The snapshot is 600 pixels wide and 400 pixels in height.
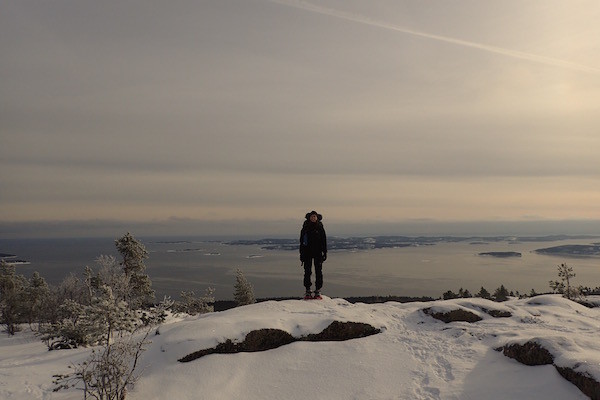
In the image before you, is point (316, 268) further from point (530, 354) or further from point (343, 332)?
point (530, 354)

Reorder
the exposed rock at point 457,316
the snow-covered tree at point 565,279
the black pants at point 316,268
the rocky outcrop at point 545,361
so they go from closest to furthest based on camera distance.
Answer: the rocky outcrop at point 545,361 < the exposed rock at point 457,316 < the black pants at point 316,268 < the snow-covered tree at point 565,279

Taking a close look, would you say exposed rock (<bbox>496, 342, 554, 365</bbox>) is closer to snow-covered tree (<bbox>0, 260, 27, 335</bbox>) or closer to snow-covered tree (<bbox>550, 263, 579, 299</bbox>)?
snow-covered tree (<bbox>550, 263, 579, 299</bbox>)

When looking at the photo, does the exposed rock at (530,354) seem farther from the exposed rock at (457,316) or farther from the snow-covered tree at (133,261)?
the snow-covered tree at (133,261)

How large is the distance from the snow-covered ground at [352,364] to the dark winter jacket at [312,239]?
2469 millimetres

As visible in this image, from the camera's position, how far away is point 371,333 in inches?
392

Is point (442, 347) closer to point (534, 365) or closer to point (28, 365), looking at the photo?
point (534, 365)

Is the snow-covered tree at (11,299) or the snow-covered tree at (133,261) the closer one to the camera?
the snow-covered tree at (133,261)

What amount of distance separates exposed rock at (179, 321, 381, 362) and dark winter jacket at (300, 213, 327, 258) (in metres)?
3.82

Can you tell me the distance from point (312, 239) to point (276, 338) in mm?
4710

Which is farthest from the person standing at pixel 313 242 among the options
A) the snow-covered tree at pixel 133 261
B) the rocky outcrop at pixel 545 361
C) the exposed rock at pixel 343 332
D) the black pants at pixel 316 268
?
the snow-covered tree at pixel 133 261

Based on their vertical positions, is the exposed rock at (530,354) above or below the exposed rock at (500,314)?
above

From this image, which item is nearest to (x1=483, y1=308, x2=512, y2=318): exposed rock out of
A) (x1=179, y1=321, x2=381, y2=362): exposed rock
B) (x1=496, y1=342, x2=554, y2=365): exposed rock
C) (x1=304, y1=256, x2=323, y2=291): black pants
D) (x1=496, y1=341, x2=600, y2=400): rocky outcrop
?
(x1=496, y1=341, x2=600, y2=400): rocky outcrop

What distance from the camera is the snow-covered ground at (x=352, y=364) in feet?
23.0

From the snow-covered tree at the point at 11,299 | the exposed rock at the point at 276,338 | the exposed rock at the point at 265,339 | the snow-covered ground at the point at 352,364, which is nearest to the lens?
the snow-covered ground at the point at 352,364
